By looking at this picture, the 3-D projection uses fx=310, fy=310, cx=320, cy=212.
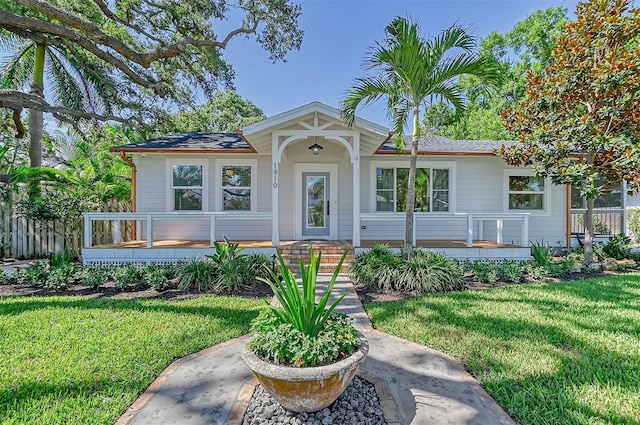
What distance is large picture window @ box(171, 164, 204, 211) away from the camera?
32.0ft

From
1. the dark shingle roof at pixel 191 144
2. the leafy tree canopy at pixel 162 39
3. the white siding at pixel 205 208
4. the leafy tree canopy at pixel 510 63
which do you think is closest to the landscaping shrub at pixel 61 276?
the white siding at pixel 205 208

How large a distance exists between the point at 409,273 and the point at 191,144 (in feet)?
24.9

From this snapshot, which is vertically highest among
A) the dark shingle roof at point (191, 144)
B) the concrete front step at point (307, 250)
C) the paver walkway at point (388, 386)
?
the dark shingle roof at point (191, 144)

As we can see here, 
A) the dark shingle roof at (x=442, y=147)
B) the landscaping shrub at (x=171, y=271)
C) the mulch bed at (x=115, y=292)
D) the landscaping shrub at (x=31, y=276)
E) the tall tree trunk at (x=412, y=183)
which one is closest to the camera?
the mulch bed at (x=115, y=292)

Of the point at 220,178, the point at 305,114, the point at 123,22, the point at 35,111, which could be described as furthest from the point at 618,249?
the point at 35,111

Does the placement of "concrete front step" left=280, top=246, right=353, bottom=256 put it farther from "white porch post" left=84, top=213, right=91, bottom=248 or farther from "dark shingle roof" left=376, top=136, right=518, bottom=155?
"white porch post" left=84, top=213, right=91, bottom=248

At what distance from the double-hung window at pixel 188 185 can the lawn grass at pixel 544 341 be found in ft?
22.4

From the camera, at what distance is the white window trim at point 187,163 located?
31.6 ft

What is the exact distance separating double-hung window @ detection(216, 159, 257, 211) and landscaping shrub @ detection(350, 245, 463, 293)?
177 inches

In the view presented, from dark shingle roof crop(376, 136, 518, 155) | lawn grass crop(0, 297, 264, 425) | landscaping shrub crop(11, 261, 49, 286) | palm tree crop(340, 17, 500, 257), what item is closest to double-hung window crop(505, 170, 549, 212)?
dark shingle roof crop(376, 136, 518, 155)

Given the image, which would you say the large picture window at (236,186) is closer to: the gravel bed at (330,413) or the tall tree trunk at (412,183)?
the tall tree trunk at (412,183)

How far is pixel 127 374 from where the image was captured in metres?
3.07

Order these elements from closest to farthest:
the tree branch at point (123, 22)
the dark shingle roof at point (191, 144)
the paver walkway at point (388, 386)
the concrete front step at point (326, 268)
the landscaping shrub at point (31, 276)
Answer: the paver walkway at point (388, 386), the landscaping shrub at point (31, 276), the concrete front step at point (326, 268), the dark shingle roof at point (191, 144), the tree branch at point (123, 22)

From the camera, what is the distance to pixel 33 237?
Answer: 31.2 ft
